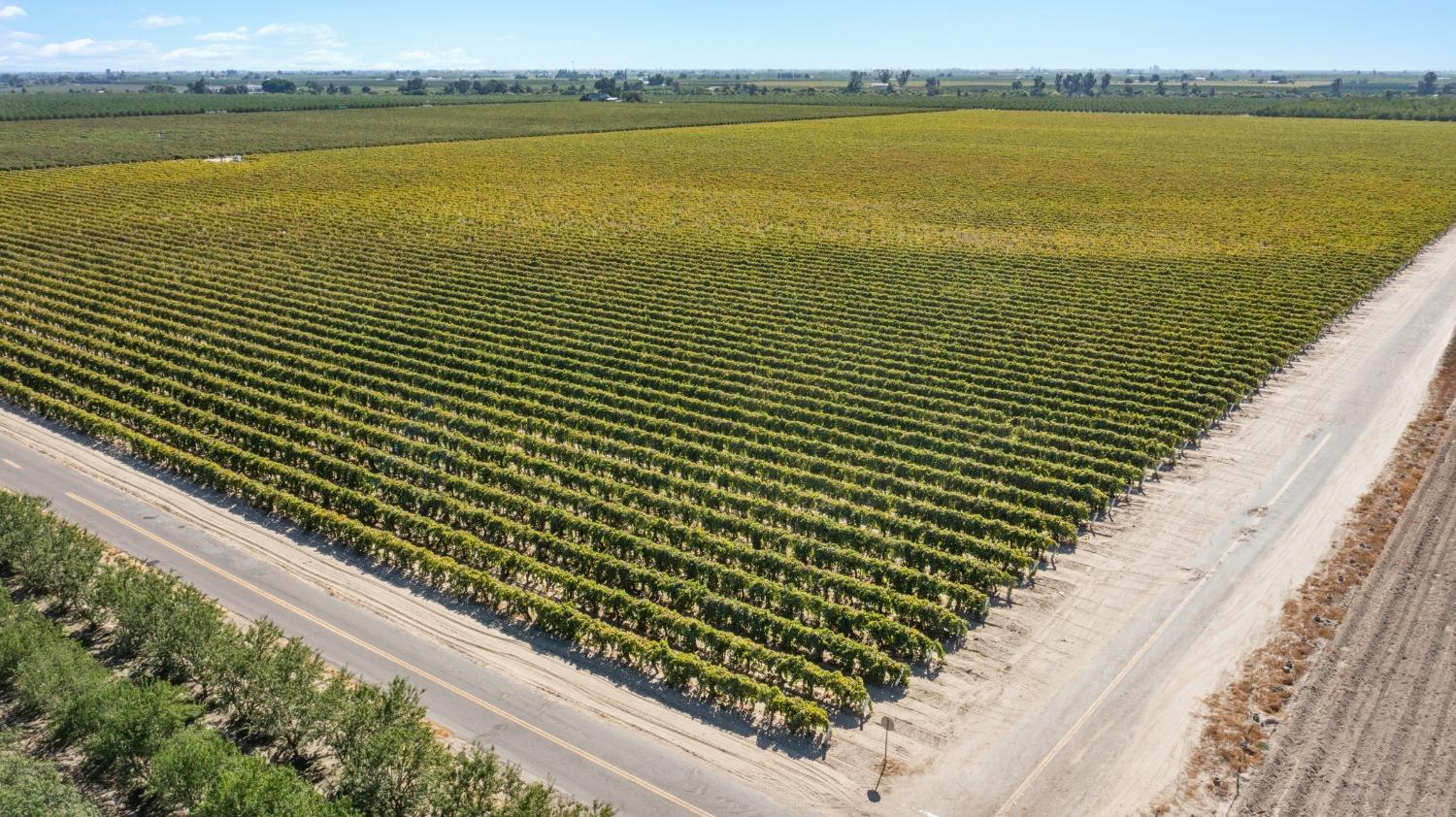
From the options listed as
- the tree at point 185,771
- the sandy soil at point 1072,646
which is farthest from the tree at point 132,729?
the sandy soil at point 1072,646

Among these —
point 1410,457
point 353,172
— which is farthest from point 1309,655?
point 353,172

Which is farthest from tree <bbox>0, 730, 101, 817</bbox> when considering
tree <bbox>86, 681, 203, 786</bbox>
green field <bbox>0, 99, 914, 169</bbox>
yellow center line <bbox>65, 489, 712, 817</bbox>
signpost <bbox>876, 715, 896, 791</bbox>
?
green field <bbox>0, 99, 914, 169</bbox>

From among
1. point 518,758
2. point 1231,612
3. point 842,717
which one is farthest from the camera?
point 1231,612

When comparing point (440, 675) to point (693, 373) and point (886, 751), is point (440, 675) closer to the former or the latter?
point (886, 751)

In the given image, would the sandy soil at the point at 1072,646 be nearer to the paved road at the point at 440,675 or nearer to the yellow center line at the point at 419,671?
the paved road at the point at 440,675

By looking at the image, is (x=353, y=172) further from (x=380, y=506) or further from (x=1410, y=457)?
(x=1410, y=457)

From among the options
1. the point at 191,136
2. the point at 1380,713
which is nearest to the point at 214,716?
the point at 1380,713

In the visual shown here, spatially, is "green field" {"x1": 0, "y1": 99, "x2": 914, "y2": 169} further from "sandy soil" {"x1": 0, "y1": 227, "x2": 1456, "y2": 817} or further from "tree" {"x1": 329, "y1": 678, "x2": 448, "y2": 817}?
Answer: "tree" {"x1": 329, "y1": 678, "x2": 448, "y2": 817}

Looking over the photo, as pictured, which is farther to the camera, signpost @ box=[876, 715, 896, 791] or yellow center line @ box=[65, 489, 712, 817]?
signpost @ box=[876, 715, 896, 791]
